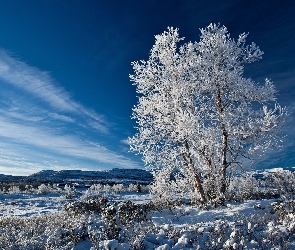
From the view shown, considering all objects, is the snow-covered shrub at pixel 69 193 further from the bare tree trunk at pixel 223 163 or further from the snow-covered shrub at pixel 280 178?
the bare tree trunk at pixel 223 163

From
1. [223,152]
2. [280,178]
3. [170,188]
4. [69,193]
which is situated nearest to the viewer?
[223,152]

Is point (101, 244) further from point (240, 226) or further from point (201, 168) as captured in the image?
point (201, 168)

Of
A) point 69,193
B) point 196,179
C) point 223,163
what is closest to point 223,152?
point 223,163

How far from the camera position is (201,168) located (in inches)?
567

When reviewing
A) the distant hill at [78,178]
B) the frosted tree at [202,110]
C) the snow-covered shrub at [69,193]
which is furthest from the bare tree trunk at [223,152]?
the distant hill at [78,178]

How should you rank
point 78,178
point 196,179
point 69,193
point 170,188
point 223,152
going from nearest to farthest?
point 223,152 → point 196,179 → point 170,188 → point 69,193 → point 78,178

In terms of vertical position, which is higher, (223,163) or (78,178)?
(78,178)

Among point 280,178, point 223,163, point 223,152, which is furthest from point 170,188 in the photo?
point 280,178

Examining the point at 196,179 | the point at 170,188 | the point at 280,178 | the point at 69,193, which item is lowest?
the point at 170,188

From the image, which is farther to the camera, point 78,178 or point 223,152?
point 78,178

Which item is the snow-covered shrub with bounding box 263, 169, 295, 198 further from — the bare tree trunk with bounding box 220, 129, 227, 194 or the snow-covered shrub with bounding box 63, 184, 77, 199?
the snow-covered shrub with bounding box 63, 184, 77, 199

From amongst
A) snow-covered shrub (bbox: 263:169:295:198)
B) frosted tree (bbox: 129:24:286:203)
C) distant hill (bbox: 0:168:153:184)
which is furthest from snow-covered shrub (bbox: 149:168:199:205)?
distant hill (bbox: 0:168:153:184)

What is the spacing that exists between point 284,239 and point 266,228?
1186mm

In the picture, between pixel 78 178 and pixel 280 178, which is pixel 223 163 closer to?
pixel 280 178
